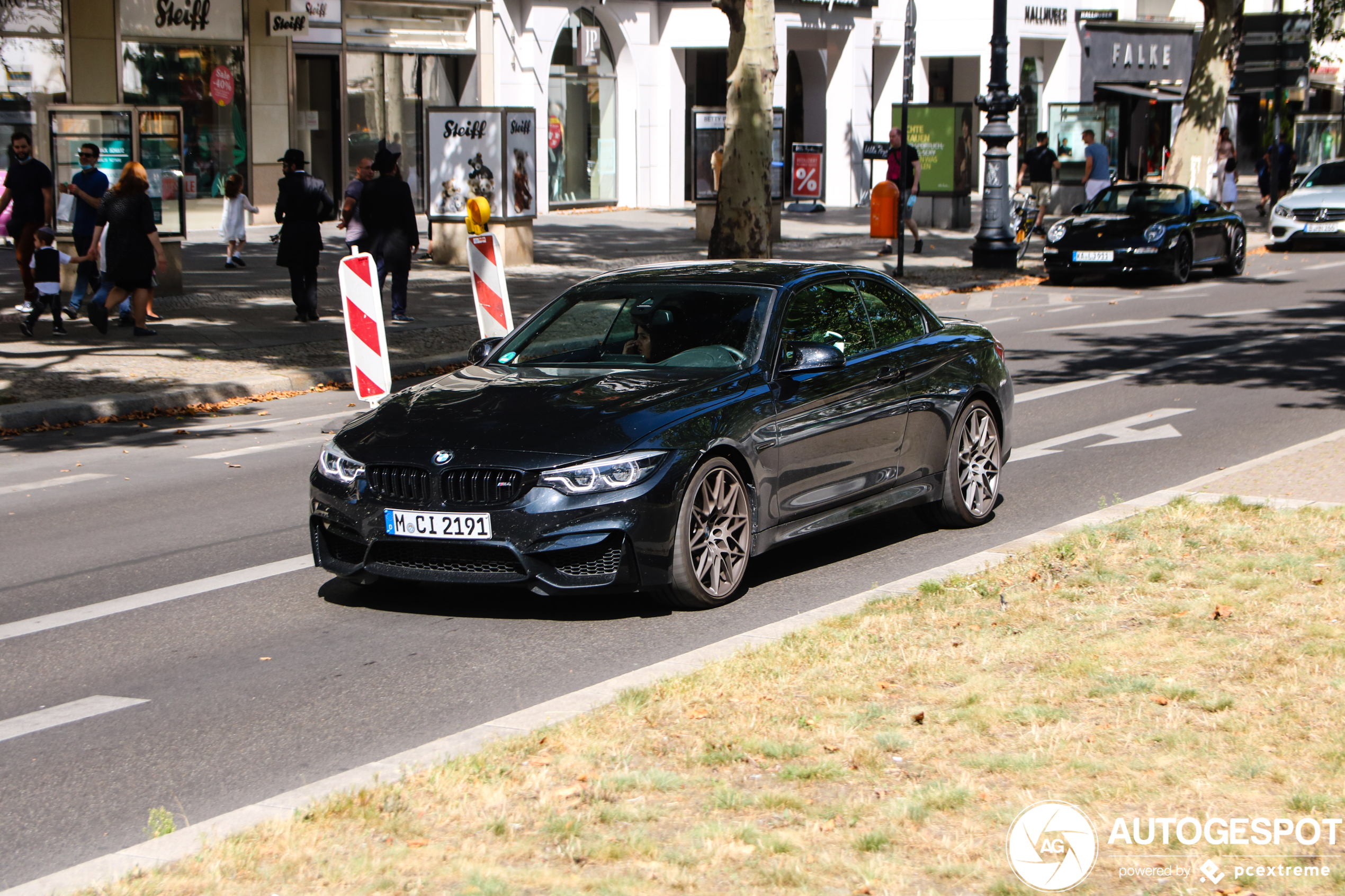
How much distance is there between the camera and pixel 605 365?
7.92m

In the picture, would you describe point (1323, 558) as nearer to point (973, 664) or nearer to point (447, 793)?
point (973, 664)

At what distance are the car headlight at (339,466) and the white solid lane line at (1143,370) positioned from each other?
7.67 m

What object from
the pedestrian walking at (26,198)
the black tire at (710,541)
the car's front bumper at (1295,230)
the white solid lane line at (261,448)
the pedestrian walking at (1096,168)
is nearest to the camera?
the black tire at (710,541)

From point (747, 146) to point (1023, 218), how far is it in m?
9.14

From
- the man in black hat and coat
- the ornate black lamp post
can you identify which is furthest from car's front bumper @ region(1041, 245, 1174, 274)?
the man in black hat and coat

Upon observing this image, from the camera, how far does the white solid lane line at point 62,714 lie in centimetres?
582

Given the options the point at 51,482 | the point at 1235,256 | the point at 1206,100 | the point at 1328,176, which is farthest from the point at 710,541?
the point at 1206,100

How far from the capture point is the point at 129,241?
16609 millimetres

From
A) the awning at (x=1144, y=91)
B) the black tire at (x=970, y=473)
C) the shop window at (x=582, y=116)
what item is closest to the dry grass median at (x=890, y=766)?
the black tire at (x=970, y=473)

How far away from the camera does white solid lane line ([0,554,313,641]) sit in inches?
284

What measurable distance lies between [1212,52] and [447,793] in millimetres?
34051

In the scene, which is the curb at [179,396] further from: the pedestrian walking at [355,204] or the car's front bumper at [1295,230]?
the car's front bumper at [1295,230]

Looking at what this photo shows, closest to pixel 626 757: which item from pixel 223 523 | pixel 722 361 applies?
pixel 722 361

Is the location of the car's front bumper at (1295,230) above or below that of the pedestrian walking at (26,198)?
below
